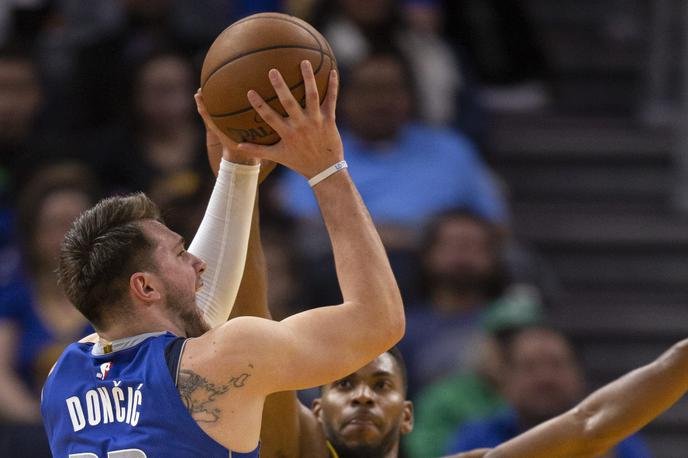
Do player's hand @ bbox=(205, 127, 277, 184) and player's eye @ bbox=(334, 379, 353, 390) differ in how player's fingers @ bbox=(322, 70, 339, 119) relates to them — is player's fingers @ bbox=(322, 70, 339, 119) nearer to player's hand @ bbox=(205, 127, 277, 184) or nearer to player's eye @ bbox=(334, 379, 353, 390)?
player's hand @ bbox=(205, 127, 277, 184)

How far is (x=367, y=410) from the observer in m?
4.22

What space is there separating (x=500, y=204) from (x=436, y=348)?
5.67ft

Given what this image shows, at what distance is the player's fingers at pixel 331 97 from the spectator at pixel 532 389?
3127 mm

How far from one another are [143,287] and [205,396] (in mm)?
364

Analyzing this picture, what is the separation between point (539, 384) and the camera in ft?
22.1

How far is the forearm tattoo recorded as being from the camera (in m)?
3.43

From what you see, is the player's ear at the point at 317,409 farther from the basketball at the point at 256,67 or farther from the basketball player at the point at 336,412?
the basketball at the point at 256,67

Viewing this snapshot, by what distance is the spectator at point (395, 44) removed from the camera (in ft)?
28.3

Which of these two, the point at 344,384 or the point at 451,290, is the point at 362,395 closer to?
the point at 344,384

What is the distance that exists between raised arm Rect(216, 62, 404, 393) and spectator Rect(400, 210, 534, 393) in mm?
3793

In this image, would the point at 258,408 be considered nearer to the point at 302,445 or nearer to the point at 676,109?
the point at 302,445

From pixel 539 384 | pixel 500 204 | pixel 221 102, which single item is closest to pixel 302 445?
pixel 221 102

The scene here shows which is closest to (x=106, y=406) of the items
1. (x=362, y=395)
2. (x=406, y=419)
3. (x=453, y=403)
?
(x=362, y=395)

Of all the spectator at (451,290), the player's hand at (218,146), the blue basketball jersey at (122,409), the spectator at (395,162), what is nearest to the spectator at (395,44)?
the spectator at (395,162)
